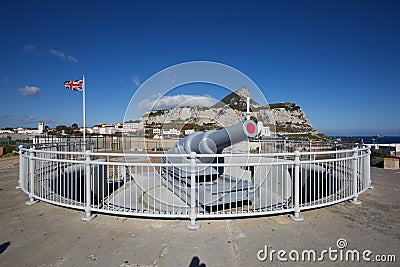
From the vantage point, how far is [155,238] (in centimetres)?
357

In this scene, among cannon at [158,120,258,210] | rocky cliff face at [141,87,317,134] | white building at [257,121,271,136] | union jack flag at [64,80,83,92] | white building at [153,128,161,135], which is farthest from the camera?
union jack flag at [64,80,83,92]

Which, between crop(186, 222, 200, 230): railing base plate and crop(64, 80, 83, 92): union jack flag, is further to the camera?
crop(64, 80, 83, 92): union jack flag

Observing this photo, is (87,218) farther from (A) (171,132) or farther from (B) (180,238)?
(A) (171,132)

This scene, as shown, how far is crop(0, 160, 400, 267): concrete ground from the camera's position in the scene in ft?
9.80

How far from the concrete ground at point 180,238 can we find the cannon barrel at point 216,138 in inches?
67.5

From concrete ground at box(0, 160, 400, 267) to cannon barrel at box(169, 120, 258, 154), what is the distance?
1.72 metres

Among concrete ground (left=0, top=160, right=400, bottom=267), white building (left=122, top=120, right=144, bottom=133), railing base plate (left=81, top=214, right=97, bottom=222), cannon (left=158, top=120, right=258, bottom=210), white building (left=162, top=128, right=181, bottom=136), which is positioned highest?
white building (left=122, top=120, right=144, bottom=133)

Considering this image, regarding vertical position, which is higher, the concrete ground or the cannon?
the cannon

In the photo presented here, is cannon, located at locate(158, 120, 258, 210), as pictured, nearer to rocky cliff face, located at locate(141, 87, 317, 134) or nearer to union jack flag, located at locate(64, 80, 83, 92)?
rocky cliff face, located at locate(141, 87, 317, 134)

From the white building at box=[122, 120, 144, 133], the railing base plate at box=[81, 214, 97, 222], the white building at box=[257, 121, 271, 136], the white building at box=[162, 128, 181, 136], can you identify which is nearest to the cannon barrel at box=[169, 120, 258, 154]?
the white building at box=[162, 128, 181, 136]

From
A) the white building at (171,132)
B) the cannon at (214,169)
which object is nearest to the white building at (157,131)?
the white building at (171,132)

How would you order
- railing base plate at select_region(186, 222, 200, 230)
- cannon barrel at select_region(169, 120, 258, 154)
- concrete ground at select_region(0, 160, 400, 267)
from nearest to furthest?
concrete ground at select_region(0, 160, 400, 267)
railing base plate at select_region(186, 222, 200, 230)
cannon barrel at select_region(169, 120, 258, 154)

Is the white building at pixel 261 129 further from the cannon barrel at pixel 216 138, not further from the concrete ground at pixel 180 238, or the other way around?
the concrete ground at pixel 180 238

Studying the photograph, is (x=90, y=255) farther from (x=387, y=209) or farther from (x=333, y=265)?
(x=387, y=209)
